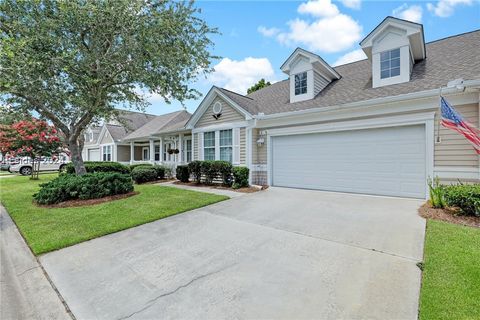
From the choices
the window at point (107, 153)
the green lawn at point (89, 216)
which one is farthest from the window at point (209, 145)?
the window at point (107, 153)

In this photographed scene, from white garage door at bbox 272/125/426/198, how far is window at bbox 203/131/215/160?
3.45 metres

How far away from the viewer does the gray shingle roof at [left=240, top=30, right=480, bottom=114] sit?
7.27 meters

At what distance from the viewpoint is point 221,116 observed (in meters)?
12.0

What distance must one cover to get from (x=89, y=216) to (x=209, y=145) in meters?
7.17

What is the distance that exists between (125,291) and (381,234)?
4.54 meters

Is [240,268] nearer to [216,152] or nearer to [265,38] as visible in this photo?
[216,152]

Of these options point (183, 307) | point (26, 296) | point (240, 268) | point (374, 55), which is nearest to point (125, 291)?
point (183, 307)

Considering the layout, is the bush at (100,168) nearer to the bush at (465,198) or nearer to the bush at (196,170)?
the bush at (196,170)

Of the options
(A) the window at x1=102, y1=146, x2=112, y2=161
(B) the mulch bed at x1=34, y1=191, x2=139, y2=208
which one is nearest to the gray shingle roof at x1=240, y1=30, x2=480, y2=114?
(B) the mulch bed at x1=34, y1=191, x2=139, y2=208

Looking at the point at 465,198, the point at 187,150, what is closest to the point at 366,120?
the point at 465,198

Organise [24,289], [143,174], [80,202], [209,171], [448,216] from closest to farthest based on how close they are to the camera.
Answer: [24,289]
[448,216]
[80,202]
[209,171]
[143,174]

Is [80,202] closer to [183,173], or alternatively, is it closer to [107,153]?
[183,173]

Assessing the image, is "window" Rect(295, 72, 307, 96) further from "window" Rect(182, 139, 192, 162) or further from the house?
"window" Rect(182, 139, 192, 162)

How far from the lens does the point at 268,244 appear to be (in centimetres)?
431
